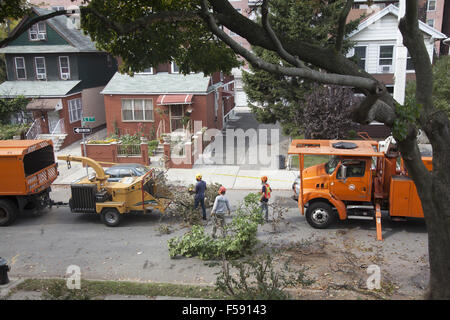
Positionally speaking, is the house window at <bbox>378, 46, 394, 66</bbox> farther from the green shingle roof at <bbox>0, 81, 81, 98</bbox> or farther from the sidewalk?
the green shingle roof at <bbox>0, 81, 81, 98</bbox>

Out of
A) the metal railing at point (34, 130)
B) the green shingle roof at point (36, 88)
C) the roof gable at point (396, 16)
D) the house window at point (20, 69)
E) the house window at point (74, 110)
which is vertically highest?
the roof gable at point (396, 16)

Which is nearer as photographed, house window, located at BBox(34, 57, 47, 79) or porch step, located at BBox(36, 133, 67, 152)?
porch step, located at BBox(36, 133, 67, 152)

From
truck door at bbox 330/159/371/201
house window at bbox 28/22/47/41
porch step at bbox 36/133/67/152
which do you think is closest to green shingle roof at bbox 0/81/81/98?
porch step at bbox 36/133/67/152

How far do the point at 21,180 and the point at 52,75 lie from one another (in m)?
17.1

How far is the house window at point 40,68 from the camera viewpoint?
90.9ft

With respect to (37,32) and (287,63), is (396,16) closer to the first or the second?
(287,63)

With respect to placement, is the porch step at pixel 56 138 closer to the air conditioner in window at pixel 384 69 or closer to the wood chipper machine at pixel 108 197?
the wood chipper machine at pixel 108 197

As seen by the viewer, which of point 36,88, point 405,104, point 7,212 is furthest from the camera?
point 36,88

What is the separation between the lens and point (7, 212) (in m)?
13.1

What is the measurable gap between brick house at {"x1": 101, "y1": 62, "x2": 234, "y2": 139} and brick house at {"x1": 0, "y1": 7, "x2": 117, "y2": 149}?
308 centimetres

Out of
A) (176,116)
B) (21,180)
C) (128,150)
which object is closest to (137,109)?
(176,116)

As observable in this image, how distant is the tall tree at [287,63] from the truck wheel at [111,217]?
36.6ft

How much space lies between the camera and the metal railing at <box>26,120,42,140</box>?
24672 mm

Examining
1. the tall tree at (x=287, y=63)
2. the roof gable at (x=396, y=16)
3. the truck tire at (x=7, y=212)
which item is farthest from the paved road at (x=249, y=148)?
the truck tire at (x=7, y=212)
